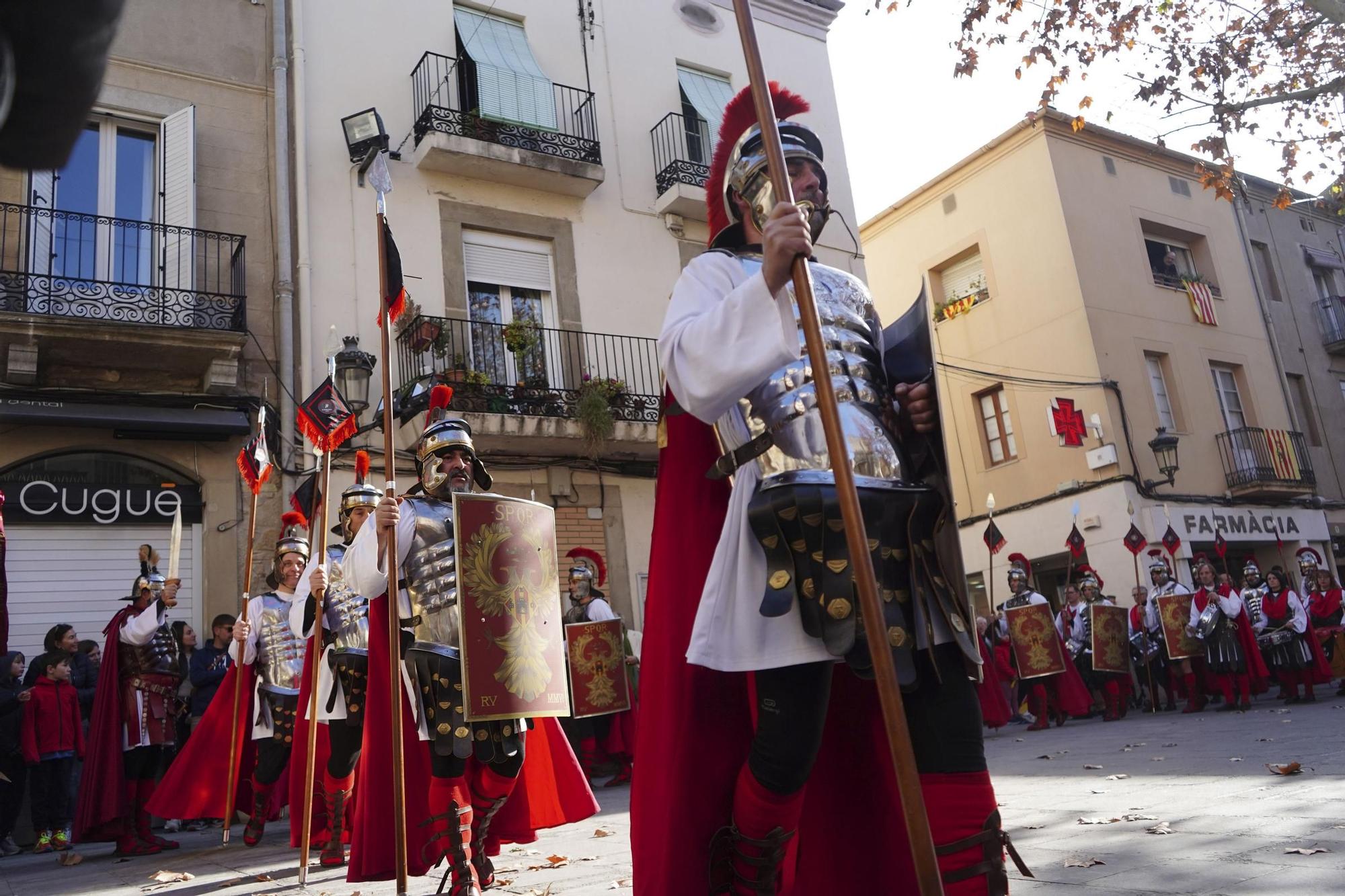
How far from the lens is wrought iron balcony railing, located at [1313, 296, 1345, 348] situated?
73.8 feet

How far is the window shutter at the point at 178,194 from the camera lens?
412 inches

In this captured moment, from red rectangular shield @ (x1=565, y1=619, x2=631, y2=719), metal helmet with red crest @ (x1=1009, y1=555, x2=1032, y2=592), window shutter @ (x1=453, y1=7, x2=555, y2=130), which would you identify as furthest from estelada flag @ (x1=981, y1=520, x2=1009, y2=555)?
window shutter @ (x1=453, y1=7, x2=555, y2=130)

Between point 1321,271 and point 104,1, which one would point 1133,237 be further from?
point 104,1

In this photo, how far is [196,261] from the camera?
10531 mm

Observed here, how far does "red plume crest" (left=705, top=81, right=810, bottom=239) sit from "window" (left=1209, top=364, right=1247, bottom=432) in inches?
772

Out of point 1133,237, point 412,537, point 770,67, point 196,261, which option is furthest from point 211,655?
point 1133,237

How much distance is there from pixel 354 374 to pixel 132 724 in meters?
4.34

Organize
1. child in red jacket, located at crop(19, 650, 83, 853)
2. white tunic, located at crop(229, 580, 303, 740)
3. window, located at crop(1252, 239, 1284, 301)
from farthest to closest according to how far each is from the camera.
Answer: window, located at crop(1252, 239, 1284, 301) < child in red jacket, located at crop(19, 650, 83, 853) < white tunic, located at crop(229, 580, 303, 740)

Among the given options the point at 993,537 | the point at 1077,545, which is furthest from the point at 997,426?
the point at 993,537

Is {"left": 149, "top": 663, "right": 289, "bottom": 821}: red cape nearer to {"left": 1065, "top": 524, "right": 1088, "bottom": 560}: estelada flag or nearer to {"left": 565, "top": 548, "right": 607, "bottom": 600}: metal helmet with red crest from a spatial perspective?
{"left": 565, "top": 548, "right": 607, "bottom": 600}: metal helmet with red crest

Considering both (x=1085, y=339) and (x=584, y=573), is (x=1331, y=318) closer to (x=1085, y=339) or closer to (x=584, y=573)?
(x=1085, y=339)

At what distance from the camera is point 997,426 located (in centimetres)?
1992

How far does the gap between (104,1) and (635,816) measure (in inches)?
78.7

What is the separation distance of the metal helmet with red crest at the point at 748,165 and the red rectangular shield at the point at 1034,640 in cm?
974
